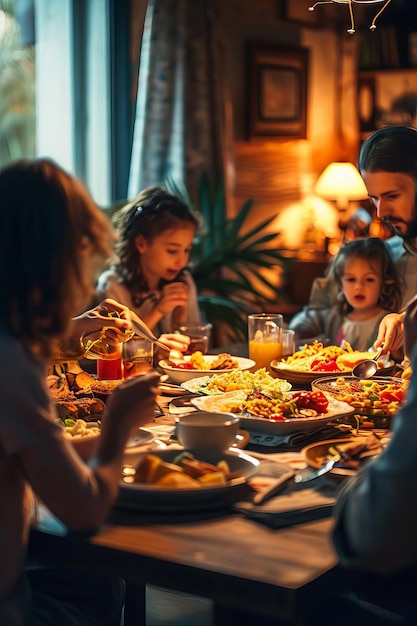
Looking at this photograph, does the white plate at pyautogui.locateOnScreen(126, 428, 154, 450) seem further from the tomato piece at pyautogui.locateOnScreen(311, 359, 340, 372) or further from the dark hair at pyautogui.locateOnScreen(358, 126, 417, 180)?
the dark hair at pyautogui.locateOnScreen(358, 126, 417, 180)

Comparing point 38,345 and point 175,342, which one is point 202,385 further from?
point 38,345

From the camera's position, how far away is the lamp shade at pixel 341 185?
558 centimetres

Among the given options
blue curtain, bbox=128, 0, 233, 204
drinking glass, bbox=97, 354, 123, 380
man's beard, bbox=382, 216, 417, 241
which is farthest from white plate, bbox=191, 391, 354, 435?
blue curtain, bbox=128, 0, 233, 204

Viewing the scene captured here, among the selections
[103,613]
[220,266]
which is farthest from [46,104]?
[103,613]

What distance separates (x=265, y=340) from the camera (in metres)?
2.50

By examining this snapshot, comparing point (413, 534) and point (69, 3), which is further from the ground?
A: point (69, 3)

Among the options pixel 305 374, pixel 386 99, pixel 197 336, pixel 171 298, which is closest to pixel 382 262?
pixel 171 298

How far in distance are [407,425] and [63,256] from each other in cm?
49

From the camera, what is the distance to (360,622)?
1485 mm

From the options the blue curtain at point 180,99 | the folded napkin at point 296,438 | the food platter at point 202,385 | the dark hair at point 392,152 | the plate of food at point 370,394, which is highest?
the blue curtain at point 180,99

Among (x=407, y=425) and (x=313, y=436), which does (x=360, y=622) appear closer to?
(x=313, y=436)

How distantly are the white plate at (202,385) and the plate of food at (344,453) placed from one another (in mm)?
444

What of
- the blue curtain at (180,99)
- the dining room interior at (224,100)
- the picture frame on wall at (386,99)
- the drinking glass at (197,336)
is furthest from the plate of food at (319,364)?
the picture frame on wall at (386,99)

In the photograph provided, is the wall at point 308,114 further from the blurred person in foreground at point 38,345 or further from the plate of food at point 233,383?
the blurred person in foreground at point 38,345
